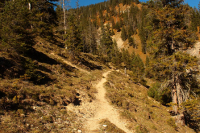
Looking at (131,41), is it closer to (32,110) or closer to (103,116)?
(103,116)

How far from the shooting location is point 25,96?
8828mm

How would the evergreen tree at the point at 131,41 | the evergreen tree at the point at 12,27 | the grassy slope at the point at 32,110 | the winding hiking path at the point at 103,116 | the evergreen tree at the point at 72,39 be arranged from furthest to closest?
the evergreen tree at the point at 131,41 → the evergreen tree at the point at 72,39 → the evergreen tree at the point at 12,27 → the winding hiking path at the point at 103,116 → the grassy slope at the point at 32,110

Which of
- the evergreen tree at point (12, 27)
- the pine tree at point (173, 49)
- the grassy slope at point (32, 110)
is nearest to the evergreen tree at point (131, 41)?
the pine tree at point (173, 49)

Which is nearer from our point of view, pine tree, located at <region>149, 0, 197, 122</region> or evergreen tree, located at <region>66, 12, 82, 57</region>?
pine tree, located at <region>149, 0, 197, 122</region>

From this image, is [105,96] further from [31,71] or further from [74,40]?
[74,40]

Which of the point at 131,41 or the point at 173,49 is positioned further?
the point at 131,41

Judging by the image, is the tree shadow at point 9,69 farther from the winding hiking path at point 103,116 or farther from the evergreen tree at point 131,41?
the evergreen tree at point 131,41

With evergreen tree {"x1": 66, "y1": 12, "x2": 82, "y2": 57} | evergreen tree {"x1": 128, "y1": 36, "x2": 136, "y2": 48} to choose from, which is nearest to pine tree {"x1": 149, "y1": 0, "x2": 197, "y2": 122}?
evergreen tree {"x1": 66, "y1": 12, "x2": 82, "y2": 57}

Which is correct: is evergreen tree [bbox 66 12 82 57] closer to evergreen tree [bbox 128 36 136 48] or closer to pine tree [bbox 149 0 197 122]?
pine tree [bbox 149 0 197 122]

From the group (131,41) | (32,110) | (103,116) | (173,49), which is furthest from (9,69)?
(131,41)

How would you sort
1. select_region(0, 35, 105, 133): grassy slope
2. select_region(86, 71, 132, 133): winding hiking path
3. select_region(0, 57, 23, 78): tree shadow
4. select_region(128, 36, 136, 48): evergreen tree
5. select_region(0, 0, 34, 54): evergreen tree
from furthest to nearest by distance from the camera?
select_region(128, 36, 136, 48): evergreen tree < select_region(0, 0, 34, 54): evergreen tree < select_region(0, 57, 23, 78): tree shadow < select_region(86, 71, 132, 133): winding hiking path < select_region(0, 35, 105, 133): grassy slope

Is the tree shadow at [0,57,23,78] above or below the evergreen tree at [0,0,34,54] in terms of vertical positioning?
below

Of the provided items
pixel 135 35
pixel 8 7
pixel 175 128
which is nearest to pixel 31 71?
pixel 8 7

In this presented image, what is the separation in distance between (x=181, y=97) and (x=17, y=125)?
538 inches
